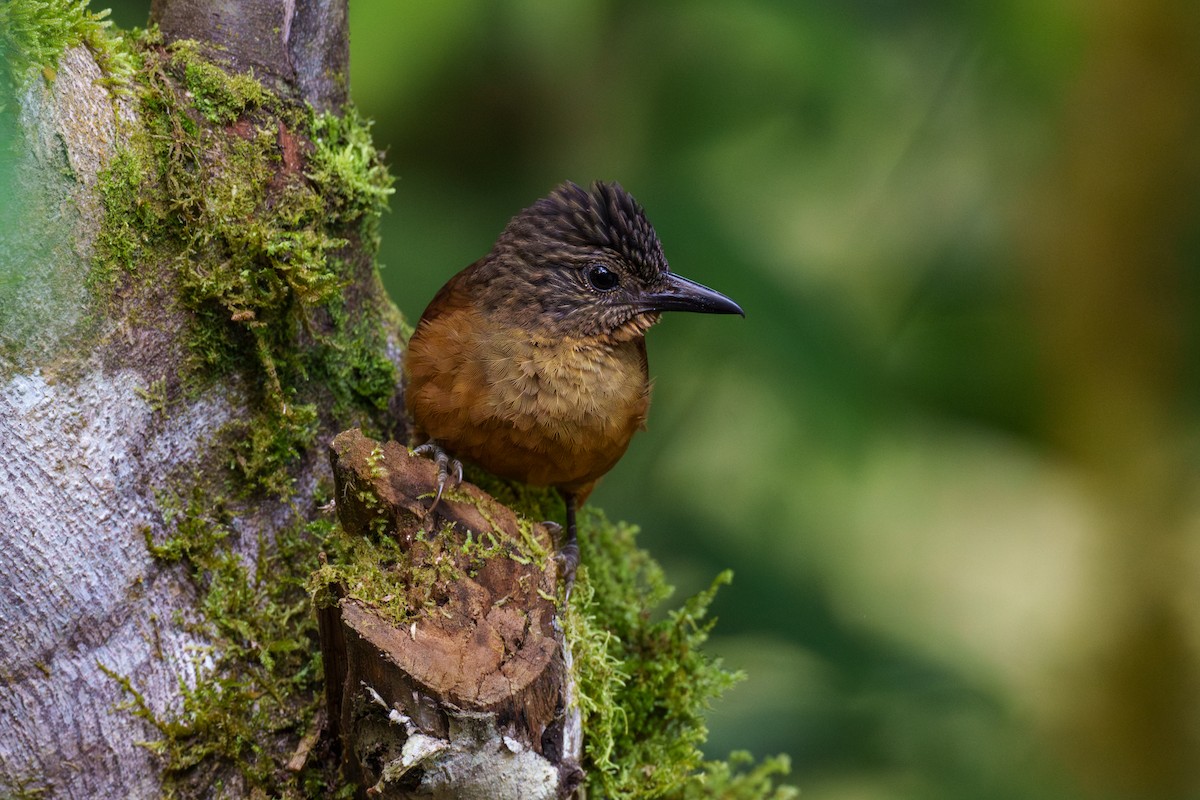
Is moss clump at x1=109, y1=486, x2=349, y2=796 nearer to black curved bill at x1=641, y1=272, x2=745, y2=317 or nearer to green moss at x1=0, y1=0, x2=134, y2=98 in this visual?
green moss at x1=0, y1=0, x2=134, y2=98

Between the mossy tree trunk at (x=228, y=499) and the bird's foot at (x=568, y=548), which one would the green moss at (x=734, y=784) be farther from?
the bird's foot at (x=568, y=548)

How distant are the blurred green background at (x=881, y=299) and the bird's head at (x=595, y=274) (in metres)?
0.78

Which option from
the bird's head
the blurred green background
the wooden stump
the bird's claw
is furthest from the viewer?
the blurred green background

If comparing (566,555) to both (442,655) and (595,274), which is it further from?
(442,655)

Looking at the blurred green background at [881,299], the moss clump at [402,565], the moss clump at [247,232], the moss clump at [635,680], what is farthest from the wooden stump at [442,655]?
the blurred green background at [881,299]

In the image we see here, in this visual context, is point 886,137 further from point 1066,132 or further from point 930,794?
point 930,794

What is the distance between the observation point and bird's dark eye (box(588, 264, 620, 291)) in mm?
3232

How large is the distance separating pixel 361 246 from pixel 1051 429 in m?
3.02

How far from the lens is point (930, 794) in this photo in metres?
3.80

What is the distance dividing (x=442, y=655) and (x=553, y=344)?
1174 millimetres

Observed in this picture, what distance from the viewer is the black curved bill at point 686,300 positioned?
10.5 feet

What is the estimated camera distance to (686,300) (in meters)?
3.21

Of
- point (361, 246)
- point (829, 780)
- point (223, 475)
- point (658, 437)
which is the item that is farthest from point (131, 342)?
point (829, 780)

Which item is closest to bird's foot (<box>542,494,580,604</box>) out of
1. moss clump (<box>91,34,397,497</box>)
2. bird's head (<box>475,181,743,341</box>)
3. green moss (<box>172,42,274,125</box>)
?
bird's head (<box>475,181,743,341</box>)
